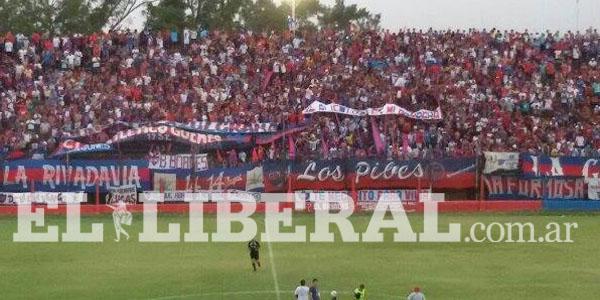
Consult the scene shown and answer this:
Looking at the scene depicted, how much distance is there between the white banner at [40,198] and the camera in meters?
44.3

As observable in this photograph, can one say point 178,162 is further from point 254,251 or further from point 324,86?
point 254,251

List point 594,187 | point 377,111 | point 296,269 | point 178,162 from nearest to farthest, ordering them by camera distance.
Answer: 1. point 296,269
2. point 178,162
3. point 594,187
4. point 377,111

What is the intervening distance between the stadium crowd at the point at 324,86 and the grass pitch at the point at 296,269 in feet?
39.6

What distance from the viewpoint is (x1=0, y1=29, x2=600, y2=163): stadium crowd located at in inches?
1953

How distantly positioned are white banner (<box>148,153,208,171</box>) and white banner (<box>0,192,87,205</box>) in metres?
3.57

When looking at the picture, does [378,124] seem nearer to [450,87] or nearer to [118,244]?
[450,87]

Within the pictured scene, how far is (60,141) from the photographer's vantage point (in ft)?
156

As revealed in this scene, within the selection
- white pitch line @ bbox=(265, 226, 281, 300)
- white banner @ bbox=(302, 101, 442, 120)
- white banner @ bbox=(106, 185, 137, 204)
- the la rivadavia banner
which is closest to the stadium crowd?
white banner @ bbox=(302, 101, 442, 120)

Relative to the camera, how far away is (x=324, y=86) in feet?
174

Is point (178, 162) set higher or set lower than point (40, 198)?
higher

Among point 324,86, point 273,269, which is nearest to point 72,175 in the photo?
point 324,86

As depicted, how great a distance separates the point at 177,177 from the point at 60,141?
6.57 metres

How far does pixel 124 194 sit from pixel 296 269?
16831 mm

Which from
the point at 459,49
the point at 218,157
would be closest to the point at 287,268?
the point at 218,157
